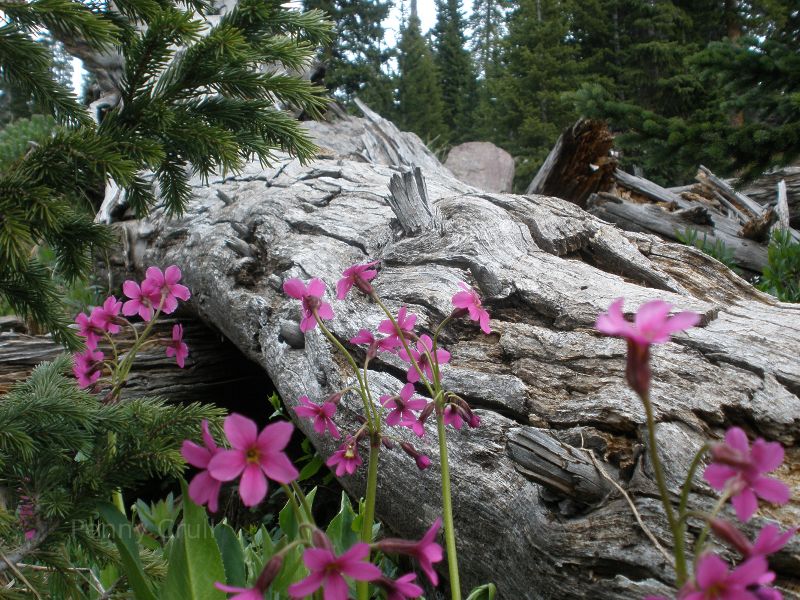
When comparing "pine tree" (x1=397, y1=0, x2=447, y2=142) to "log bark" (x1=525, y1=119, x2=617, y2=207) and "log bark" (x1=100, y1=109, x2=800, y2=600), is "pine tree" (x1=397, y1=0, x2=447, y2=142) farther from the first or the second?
"log bark" (x1=100, y1=109, x2=800, y2=600)

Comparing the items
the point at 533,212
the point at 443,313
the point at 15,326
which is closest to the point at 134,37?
the point at 443,313

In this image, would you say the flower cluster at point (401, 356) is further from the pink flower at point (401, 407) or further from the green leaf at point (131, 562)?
the green leaf at point (131, 562)

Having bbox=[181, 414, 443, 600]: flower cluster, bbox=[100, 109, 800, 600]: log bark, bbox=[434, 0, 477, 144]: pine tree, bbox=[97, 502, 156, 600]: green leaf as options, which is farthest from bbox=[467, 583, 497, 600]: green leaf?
bbox=[434, 0, 477, 144]: pine tree

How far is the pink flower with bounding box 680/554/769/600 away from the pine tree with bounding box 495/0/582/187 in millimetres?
19449

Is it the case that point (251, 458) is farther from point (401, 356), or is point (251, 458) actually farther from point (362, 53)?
point (362, 53)

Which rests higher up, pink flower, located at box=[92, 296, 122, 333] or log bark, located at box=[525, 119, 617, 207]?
log bark, located at box=[525, 119, 617, 207]

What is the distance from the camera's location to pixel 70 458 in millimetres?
1376

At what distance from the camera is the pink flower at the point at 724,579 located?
60 centimetres

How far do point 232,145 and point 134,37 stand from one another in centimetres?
34

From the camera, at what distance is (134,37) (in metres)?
1.48

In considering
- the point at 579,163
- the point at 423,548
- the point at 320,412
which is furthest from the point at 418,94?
the point at 423,548

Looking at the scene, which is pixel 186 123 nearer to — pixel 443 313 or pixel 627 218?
pixel 443 313

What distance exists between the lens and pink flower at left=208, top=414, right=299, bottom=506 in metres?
0.72

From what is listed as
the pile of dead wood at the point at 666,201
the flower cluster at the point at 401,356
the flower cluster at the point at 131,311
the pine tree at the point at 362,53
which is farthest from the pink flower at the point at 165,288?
the pine tree at the point at 362,53
